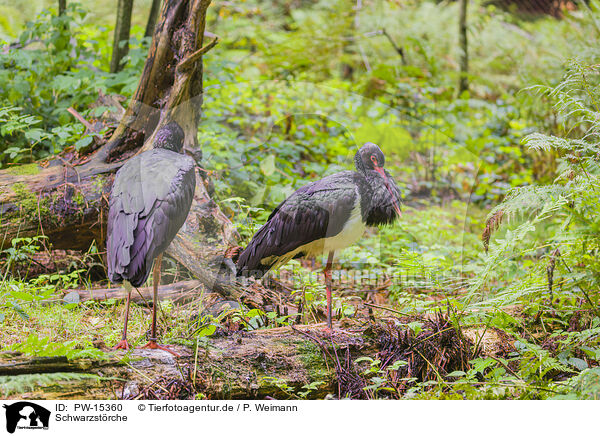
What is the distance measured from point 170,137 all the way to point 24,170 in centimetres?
97

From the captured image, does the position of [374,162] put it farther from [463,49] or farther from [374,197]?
[463,49]

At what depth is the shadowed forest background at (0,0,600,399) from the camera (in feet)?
7.50

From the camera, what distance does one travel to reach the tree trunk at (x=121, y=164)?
2.81m

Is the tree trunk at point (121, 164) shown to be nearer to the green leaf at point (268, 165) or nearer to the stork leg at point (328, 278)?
the green leaf at point (268, 165)

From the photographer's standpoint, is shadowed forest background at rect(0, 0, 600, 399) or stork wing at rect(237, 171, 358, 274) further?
stork wing at rect(237, 171, 358, 274)

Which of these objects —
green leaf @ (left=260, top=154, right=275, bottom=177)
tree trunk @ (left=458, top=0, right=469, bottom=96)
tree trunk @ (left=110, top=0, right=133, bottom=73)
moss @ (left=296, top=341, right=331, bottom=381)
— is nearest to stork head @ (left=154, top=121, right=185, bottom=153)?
green leaf @ (left=260, top=154, right=275, bottom=177)

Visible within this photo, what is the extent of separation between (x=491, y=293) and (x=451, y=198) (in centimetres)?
124

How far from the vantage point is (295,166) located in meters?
3.01

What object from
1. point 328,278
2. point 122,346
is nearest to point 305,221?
point 328,278

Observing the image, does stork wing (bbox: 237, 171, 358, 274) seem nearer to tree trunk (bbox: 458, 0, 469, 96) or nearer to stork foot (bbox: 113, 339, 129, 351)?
stork foot (bbox: 113, 339, 129, 351)

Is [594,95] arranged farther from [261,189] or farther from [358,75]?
[358,75]

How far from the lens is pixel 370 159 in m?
2.60

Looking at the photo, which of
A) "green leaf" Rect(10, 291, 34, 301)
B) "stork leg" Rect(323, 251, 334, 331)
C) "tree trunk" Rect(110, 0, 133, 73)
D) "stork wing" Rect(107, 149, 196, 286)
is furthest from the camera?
"tree trunk" Rect(110, 0, 133, 73)

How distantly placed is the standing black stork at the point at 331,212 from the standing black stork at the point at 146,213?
0.43 meters
